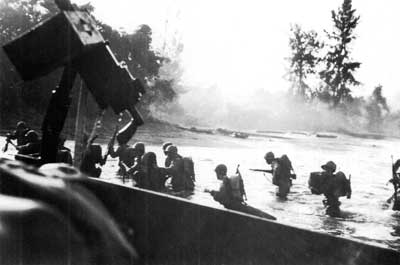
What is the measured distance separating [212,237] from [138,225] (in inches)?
28.3

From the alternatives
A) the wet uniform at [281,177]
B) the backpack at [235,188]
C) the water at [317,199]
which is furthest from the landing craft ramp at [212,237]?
the wet uniform at [281,177]

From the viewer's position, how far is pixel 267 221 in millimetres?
2762

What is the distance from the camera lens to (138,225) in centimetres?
345

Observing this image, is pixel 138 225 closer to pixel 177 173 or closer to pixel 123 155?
pixel 177 173

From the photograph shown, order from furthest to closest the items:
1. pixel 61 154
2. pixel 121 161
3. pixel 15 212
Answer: pixel 121 161, pixel 61 154, pixel 15 212

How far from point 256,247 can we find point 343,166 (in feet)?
56.6

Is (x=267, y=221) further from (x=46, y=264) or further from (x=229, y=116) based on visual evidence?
(x=229, y=116)

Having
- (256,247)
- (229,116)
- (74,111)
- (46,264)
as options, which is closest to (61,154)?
(256,247)

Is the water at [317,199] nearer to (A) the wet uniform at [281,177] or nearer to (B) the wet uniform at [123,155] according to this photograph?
(A) the wet uniform at [281,177]

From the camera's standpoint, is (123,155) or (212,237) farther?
(123,155)

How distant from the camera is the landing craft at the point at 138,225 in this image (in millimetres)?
1685

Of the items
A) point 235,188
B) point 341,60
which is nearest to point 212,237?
point 235,188

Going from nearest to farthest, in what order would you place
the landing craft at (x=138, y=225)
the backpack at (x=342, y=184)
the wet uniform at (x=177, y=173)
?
the landing craft at (x=138, y=225)
the backpack at (x=342, y=184)
the wet uniform at (x=177, y=173)

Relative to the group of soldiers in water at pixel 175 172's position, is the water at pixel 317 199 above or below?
below
